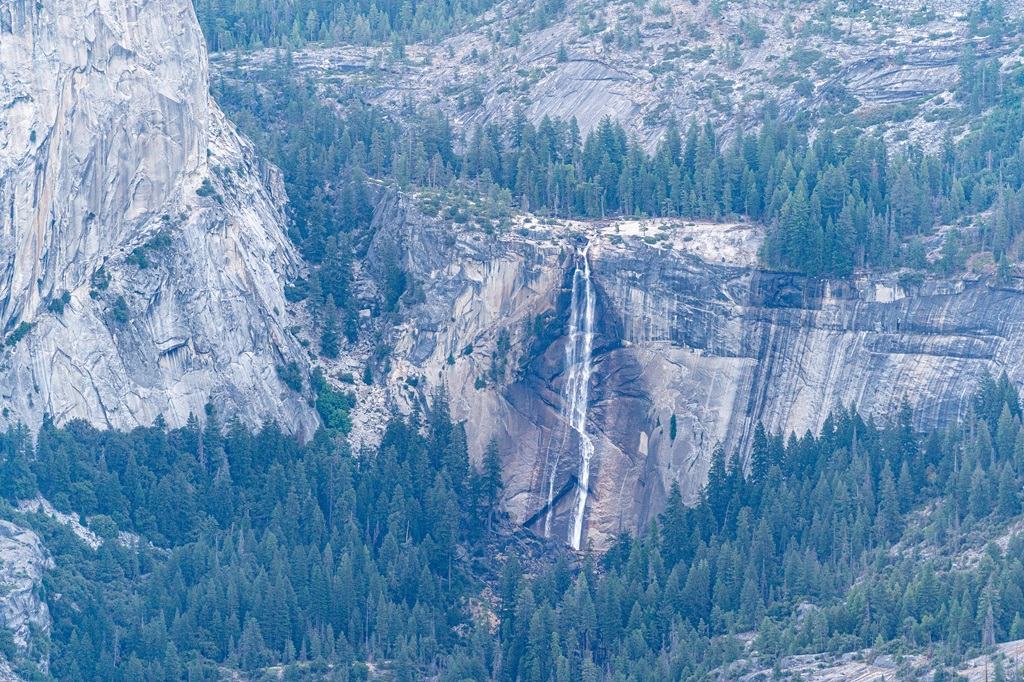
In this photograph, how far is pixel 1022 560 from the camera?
17688cm

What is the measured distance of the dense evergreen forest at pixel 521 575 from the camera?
184 meters

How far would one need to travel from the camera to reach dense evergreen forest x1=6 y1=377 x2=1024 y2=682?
184 m

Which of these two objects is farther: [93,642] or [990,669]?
[93,642]

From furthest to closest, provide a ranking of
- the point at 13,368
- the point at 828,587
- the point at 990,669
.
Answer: the point at 13,368 → the point at 828,587 → the point at 990,669

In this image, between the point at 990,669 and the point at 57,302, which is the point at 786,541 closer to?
the point at 990,669

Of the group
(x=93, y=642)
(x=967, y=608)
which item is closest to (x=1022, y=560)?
(x=967, y=608)

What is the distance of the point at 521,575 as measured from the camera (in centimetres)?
19988

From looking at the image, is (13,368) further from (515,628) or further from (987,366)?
(987,366)

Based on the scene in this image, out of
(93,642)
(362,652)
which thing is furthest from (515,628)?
(93,642)

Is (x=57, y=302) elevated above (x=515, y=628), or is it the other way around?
(x=57, y=302)

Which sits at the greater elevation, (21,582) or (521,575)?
(21,582)

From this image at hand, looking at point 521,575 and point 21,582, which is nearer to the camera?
point 21,582

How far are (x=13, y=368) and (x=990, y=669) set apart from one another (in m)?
67.4

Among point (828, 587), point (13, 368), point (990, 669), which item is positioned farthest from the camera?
point (13, 368)
